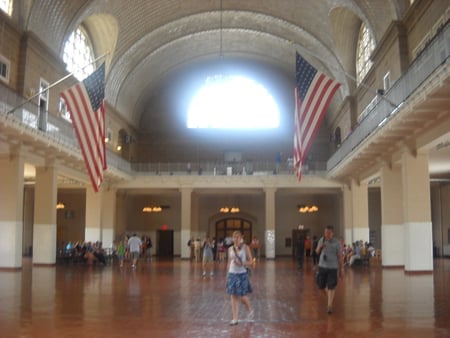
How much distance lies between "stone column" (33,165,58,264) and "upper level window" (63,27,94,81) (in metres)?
5.74

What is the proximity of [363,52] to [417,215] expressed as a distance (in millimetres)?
11948

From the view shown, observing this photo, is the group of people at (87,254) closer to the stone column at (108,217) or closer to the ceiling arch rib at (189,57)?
the stone column at (108,217)

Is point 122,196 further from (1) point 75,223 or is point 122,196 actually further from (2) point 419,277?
(2) point 419,277

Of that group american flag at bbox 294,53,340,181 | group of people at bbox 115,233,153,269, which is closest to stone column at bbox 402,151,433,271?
american flag at bbox 294,53,340,181

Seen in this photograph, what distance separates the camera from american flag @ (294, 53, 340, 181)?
1422 centimetres

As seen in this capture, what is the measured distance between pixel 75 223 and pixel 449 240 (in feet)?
79.1

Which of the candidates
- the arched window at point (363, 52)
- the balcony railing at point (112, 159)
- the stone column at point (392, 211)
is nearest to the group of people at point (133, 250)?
the balcony railing at point (112, 159)

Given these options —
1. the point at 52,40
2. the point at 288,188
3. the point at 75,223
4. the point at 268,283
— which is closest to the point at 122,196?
the point at 75,223

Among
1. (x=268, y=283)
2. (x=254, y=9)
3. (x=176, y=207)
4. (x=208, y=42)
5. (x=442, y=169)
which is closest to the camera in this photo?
(x=268, y=283)

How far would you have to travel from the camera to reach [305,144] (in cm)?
1559

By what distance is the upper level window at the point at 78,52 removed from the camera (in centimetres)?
2705

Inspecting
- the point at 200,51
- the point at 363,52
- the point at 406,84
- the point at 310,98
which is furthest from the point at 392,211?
the point at 200,51

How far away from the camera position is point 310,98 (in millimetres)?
14719

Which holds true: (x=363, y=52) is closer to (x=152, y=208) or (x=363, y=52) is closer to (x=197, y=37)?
(x=197, y=37)
